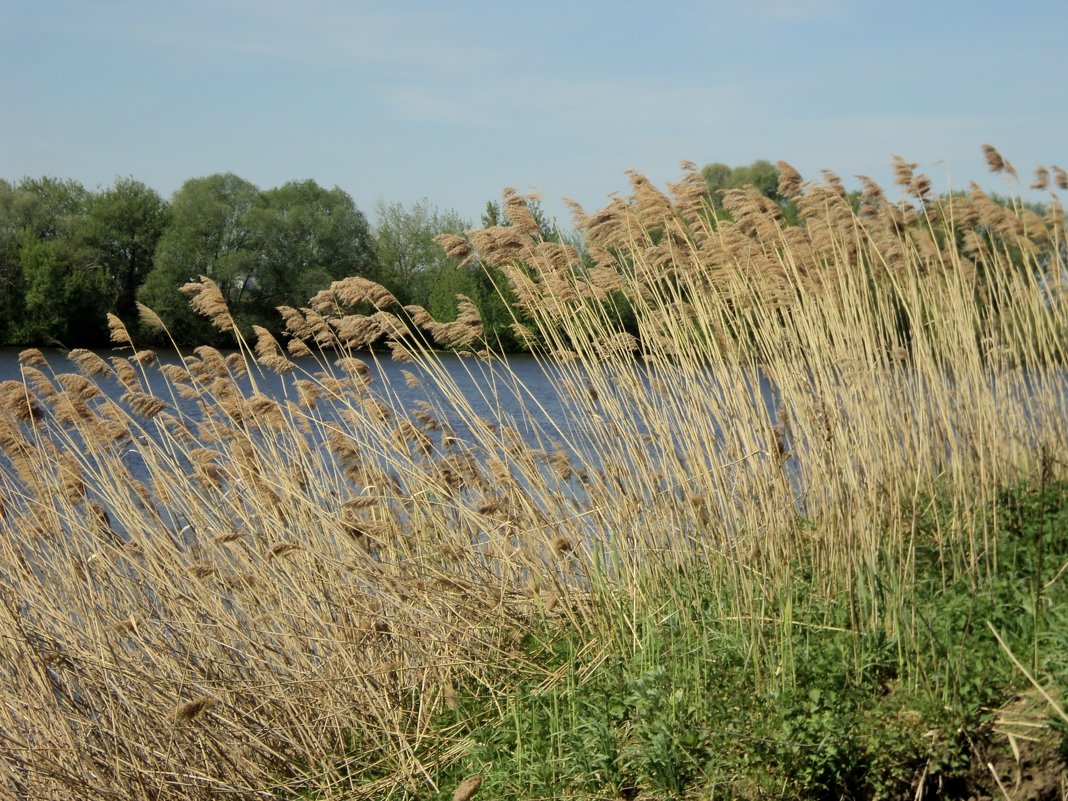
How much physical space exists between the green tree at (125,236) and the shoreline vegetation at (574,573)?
2986cm

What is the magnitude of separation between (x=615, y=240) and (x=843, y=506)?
1.64 m

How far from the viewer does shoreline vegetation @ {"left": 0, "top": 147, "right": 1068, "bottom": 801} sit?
11.9ft

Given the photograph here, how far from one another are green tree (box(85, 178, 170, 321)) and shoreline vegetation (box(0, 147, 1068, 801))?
29863 millimetres

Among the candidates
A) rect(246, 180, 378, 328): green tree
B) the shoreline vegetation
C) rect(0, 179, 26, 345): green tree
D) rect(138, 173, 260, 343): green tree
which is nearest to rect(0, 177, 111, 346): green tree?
rect(0, 179, 26, 345): green tree

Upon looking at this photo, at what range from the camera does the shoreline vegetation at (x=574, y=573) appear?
3.62 metres

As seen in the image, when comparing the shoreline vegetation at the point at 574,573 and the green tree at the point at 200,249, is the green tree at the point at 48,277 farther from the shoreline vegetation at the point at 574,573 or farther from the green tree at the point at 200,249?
the shoreline vegetation at the point at 574,573

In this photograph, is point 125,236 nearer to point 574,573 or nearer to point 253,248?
point 253,248

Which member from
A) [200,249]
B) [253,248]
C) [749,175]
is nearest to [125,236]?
[200,249]

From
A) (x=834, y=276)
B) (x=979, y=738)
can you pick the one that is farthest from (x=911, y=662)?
(x=834, y=276)

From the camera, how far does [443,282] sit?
33281mm

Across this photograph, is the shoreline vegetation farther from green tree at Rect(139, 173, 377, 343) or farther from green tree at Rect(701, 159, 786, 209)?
green tree at Rect(701, 159, 786, 209)

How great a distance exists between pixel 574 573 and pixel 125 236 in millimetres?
33159

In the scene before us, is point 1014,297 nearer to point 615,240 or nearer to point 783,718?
point 615,240

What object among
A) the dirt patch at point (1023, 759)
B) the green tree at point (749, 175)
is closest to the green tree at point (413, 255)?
the green tree at point (749, 175)
